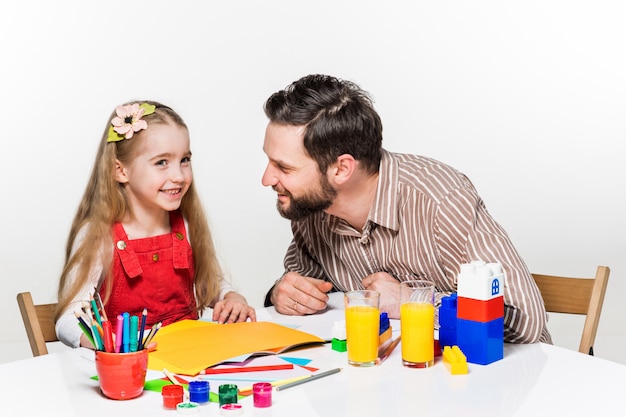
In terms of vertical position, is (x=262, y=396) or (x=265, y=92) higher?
(x=265, y=92)

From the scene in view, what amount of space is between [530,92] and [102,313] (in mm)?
3793

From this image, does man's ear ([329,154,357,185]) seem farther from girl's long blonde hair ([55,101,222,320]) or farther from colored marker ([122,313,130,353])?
colored marker ([122,313,130,353])

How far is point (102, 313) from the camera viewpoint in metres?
1.67

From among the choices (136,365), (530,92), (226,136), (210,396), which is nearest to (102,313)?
(136,365)

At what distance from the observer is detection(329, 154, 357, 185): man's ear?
91.6 inches

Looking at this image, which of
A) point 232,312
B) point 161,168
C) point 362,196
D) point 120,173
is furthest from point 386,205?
point 120,173

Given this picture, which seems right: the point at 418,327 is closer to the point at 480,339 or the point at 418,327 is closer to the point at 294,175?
the point at 480,339

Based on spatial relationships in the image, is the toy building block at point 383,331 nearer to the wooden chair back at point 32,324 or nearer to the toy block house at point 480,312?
the toy block house at point 480,312

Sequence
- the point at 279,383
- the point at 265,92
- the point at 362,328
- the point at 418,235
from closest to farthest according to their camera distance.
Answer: the point at 279,383 < the point at 362,328 < the point at 418,235 < the point at 265,92

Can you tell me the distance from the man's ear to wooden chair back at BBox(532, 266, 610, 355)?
58 centimetres

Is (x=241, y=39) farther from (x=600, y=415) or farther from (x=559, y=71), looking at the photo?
(x=600, y=415)

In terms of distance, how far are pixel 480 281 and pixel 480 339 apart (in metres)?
0.12

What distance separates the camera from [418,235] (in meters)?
2.28

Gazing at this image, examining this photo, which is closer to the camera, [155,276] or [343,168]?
[343,168]
